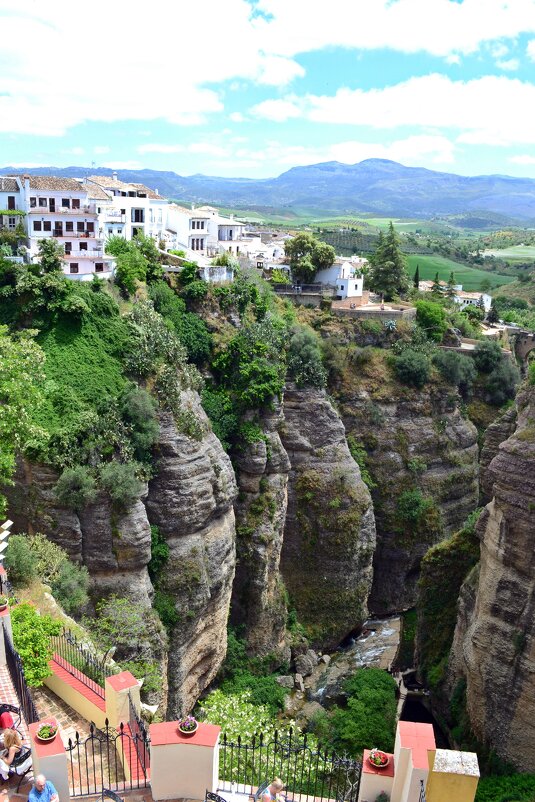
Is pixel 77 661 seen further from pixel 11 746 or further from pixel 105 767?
pixel 11 746

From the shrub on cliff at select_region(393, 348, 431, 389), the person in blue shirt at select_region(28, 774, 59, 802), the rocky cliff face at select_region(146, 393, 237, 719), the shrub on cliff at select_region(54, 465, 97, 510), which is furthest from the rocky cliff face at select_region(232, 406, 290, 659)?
the person in blue shirt at select_region(28, 774, 59, 802)

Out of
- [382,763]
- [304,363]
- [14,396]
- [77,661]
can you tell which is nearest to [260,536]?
[304,363]

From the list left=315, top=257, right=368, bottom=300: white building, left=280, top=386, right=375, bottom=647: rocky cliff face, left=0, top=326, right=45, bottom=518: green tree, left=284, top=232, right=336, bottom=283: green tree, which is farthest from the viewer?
left=284, top=232, right=336, bottom=283: green tree

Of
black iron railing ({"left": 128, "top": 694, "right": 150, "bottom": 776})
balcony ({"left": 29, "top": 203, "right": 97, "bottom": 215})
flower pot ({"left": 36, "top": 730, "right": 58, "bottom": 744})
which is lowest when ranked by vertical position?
black iron railing ({"left": 128, "top": 694, "right": 150, "bottom": 776})

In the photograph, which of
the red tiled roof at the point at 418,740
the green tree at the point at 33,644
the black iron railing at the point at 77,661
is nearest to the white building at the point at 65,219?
the black iron railing at the point at 77,661

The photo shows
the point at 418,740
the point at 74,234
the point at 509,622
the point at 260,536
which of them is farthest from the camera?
the point at 74,234

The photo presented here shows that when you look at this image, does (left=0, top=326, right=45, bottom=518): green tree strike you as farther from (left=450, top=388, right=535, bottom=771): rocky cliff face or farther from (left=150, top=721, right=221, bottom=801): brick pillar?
(left=450, top=388, right=535, bottom=771): rocky cliff face

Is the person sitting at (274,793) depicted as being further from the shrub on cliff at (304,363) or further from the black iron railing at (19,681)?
the shrub on cliff at (304,363)
